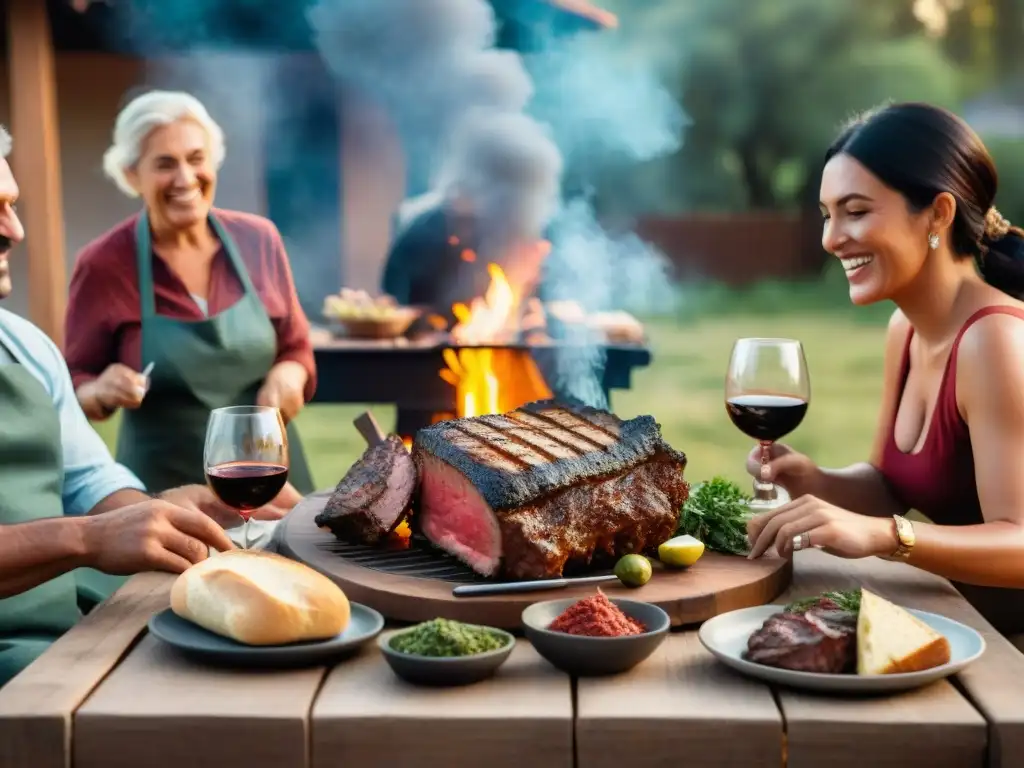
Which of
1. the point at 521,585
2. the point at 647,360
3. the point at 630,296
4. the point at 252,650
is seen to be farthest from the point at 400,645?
the point at 630,296

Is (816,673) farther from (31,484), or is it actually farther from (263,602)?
(31,484)

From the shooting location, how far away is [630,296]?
65.6 ft

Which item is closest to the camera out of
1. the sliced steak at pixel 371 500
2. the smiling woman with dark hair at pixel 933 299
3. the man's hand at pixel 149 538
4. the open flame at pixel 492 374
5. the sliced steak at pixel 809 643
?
the sliced steak at pixel 809 643

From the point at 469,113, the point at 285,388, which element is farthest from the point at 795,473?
the point at 469,113

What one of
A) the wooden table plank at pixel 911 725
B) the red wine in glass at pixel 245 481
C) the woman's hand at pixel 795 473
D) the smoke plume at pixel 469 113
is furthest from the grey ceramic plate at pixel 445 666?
the smoke plume at pixel 469 113

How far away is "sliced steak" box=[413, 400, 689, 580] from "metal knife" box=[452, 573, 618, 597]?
6cm

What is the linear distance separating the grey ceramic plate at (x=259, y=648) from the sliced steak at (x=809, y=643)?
21.8 inches

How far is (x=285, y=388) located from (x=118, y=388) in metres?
0.56

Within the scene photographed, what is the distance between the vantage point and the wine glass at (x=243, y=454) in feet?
6.72

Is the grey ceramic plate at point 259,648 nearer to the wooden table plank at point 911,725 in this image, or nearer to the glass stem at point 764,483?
the wooden table plank at point 911,725

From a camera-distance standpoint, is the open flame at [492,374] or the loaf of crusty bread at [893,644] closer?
the loaf of crusty bread at [893,644]

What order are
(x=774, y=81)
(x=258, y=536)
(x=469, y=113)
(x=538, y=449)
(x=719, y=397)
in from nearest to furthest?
(x=538, y=449)
(x=258, y=536)
(x=469, y=113)
(x=719, y=397)
(x=774, y=81)

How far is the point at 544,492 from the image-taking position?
2.13 metres

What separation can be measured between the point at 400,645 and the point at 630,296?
1852 cm
